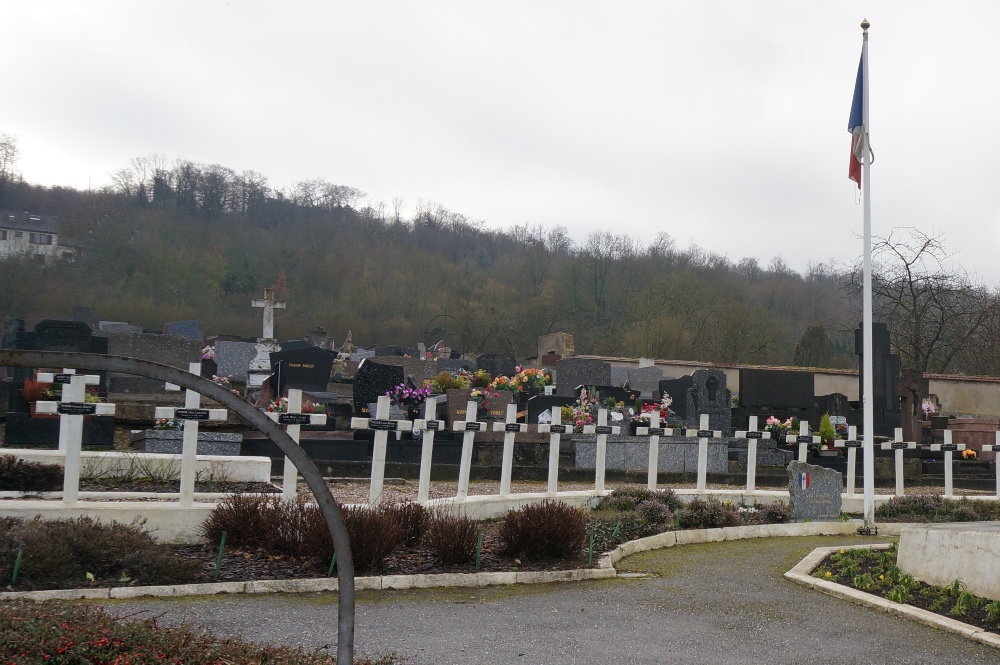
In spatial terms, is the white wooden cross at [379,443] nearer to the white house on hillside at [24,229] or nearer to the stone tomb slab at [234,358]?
the stone tomb slab at [234,358]

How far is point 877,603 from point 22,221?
76.2 m

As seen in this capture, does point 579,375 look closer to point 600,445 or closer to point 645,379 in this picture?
point 645,379

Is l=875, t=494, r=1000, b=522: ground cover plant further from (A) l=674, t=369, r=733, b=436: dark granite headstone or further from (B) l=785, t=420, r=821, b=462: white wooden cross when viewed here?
(A) l=674, t=369, r=733, b=436: dark granite headstone

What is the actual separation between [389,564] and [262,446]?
7379mm

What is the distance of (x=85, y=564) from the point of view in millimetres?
6789

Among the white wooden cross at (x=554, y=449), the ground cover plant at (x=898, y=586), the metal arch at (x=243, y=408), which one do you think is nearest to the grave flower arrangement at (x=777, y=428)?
the white wooden cross at (x=554, y=449)

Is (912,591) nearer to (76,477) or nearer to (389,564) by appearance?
(389,564)

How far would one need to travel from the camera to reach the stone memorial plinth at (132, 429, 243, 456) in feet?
42.0

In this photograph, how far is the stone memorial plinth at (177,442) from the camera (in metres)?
12.8

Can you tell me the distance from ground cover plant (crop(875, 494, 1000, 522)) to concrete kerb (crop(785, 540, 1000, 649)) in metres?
4.42

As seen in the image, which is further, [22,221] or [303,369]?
[22,221]

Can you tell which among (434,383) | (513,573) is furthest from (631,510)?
(434,383)

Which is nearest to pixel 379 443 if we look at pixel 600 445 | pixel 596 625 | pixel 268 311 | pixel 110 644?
pixel 596 625

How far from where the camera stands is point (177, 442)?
1296 centimetres
